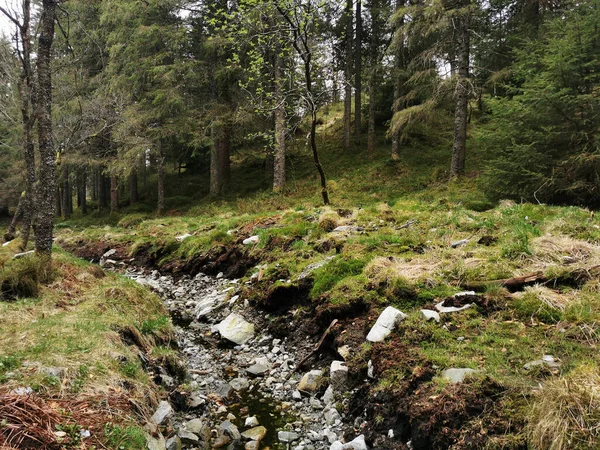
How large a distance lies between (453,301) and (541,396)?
6.27 feet

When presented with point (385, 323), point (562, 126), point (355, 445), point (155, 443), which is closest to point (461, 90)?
point (562, 126)

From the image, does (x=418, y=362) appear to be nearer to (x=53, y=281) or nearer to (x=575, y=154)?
(x=53, y=281)

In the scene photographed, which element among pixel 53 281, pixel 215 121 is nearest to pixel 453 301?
pixel 53 281

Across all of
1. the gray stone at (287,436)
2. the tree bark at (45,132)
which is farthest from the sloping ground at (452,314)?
the tree bark at (45,132)

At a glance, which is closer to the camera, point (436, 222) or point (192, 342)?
point (192, 342)

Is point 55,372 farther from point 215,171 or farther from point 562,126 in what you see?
point 215,171

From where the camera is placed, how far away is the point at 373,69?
67.9 ft

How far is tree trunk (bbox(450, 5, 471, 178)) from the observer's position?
543 inches

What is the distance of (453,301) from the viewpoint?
4680mm

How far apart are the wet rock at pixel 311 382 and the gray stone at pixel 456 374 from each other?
1711 mm

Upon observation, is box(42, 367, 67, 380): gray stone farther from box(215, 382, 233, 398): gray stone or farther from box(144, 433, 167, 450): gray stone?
box(215, 382, 233, 398): gray stone

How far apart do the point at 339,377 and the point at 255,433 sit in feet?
3.74

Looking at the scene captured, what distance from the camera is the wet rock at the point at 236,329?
246 inches

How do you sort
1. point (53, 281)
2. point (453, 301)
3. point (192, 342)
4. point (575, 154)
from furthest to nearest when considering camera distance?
1. point (575, 154)
2. point (53, 281)
3. point (192, 342)
4. point (453, 301)
